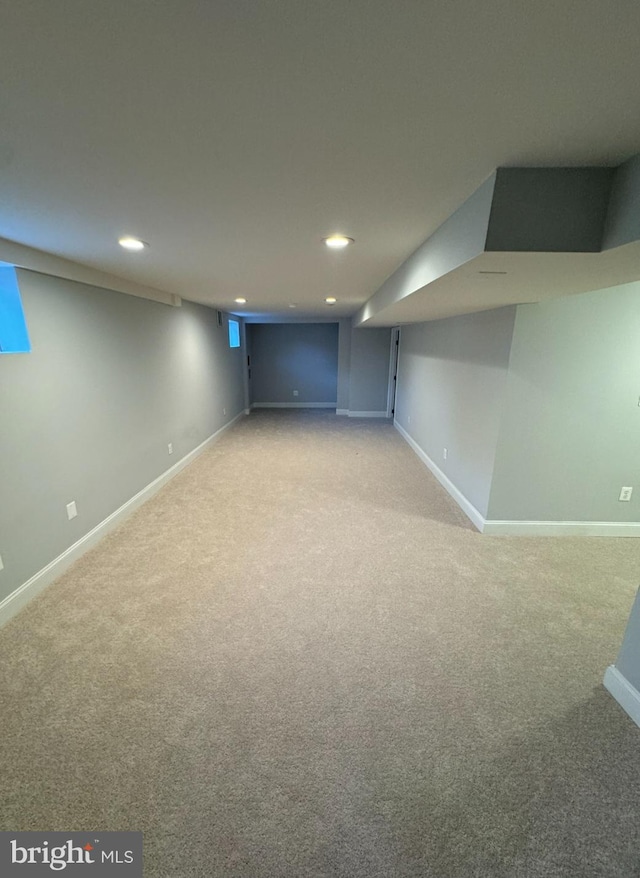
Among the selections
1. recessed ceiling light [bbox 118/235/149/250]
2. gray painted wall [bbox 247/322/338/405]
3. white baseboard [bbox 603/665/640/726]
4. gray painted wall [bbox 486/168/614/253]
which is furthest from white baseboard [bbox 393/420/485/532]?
gray painted wall [bbox 247/322/338/405]

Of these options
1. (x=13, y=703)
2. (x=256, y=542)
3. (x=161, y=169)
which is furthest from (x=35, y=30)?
(x=256, y=542)

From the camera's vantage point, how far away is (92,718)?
1.46 metres

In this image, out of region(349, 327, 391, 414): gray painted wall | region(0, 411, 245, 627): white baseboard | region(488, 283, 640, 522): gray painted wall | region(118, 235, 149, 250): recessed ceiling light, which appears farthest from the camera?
region(349, 327, 391, 414): gray painted wall

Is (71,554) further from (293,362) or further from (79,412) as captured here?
(293,362)

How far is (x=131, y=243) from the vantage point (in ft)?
6.35

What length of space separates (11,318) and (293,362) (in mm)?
6432

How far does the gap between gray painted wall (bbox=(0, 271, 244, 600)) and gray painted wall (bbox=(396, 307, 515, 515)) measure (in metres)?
3.18

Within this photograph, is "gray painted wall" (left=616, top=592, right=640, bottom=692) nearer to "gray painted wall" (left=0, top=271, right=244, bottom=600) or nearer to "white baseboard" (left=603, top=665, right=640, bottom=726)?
"white baseboard" (left=603, top=665, right=640, bottom=726)

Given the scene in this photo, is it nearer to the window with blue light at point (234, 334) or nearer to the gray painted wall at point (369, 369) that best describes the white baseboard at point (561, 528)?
the gray painted wall at point (369, 369)

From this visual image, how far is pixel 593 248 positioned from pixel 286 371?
24.6 feet

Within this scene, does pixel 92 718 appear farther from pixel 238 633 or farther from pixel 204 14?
pixel 204 14

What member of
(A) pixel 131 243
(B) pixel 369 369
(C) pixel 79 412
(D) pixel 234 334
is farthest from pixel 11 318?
(B) pixel 369 369

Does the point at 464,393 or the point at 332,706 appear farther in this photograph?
the point at 464,393

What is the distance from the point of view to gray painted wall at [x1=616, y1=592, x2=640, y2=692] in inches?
59.5
